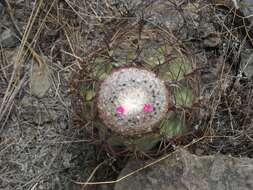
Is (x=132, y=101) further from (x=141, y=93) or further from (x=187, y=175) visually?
(x=187, y=175)

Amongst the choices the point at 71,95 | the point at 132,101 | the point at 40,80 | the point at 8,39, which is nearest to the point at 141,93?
the point at 132,101

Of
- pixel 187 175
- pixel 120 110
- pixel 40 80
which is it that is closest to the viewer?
pixel 120 110

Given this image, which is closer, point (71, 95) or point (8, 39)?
point (71, 95)

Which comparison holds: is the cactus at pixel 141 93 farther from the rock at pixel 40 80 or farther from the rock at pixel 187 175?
the rock at pixel 40 80

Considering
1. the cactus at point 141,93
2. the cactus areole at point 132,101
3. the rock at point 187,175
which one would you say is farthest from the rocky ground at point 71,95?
the cactus areole at point 132,101

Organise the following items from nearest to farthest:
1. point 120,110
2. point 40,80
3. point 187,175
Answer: point 120,110 < point 187,175 < point 40,80

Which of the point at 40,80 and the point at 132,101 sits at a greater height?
the point at 132,101
